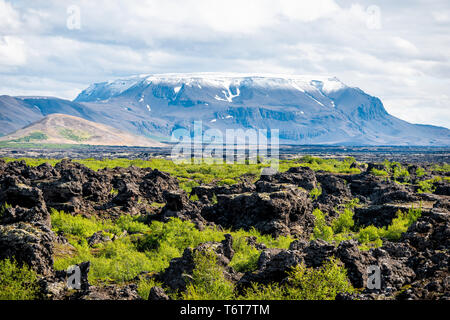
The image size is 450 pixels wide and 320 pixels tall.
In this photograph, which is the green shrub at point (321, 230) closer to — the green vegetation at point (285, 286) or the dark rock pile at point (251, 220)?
the dark rock pile at point (251, 220)

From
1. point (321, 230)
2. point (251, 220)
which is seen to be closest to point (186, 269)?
point (251, 220)

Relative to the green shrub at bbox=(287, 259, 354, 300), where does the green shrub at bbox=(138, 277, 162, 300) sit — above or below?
below

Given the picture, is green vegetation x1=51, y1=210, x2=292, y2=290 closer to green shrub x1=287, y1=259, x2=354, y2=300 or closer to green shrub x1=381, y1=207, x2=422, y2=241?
green shrub x1=287, y1=259, x2=354, y2=300

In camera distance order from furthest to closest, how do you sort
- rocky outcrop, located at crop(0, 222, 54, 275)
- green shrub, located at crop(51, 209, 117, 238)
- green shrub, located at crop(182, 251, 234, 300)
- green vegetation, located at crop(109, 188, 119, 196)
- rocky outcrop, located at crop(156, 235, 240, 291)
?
green vegetation, located at crop(109, 188, 119, 196) < green shrub, located at crop(51, 209, 117, 238) < rocky outcrop, located at crop(0, 222, 54, 275) < rocky outcrop, located at crop(156, 235, 240, 291) < green shrub, located at crop(182, 251, 234, 300)

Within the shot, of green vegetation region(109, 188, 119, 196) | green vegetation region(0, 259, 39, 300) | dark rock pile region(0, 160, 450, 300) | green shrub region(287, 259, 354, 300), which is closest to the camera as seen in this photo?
green shrub region(287, 259, 354, 300)

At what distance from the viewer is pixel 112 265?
1797 cm

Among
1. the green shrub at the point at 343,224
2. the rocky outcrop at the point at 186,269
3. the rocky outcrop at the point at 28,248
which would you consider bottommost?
the green shrub at the point at 343,224

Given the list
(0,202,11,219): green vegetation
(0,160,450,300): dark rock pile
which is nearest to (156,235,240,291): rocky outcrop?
(0,160,450,300): dark rock pile

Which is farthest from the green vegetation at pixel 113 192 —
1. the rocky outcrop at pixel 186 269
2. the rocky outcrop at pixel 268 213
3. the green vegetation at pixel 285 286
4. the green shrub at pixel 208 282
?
the green vegetation at pixel 285 286

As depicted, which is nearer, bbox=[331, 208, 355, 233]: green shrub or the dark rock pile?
the dark rock pile

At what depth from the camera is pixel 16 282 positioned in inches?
540

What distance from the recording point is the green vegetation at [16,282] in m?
13.2

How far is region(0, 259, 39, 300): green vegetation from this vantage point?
43.4 feet

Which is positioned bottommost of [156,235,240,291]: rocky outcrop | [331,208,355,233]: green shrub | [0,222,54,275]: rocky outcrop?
[331,208,355,233]: green shrub
